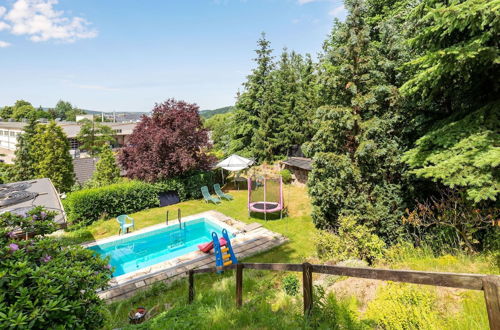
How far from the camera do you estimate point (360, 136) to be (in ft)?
32.0

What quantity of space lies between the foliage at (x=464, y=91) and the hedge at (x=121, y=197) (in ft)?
43.8

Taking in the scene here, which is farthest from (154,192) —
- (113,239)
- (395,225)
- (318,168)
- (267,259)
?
(395,225)

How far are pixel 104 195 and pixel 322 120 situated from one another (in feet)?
38.9

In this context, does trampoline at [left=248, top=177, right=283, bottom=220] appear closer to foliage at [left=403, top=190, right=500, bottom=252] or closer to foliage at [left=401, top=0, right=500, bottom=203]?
foliage at [left=403, top=190, right=500, bottom=252]

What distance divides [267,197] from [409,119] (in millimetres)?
8223

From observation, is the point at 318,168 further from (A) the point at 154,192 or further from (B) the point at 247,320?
(A) the point at 154,192

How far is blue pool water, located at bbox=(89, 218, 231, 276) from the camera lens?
35.6 ft

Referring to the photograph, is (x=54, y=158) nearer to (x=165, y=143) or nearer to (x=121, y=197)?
(x=121, y=197)

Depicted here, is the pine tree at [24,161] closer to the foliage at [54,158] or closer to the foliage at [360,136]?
the foliage at [54,158]

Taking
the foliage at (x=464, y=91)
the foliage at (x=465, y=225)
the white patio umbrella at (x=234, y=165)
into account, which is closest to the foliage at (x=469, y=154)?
the foliage at (x=464, y=91)

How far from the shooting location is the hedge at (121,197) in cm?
1327

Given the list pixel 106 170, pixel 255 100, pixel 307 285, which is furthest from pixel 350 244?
pixel 255 100

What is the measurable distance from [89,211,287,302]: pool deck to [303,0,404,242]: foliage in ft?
10.3

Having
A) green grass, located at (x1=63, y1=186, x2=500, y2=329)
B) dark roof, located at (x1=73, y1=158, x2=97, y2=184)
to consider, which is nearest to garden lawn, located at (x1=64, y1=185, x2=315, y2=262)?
green grass, located at (x1=63, y1=186, x2=500, y2=329)
